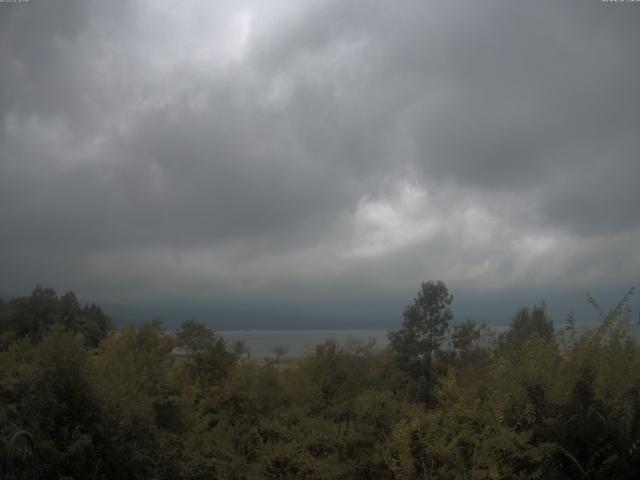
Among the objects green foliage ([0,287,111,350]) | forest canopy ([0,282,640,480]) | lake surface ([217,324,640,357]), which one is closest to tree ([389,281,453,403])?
lake surface ([217,324,640,357])

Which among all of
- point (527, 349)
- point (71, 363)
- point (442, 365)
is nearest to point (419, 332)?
point (442, 365)

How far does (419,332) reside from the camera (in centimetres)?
3338

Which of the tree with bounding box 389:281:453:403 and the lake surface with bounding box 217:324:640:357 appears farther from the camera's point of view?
the tree with bounding box 389:281:453:403

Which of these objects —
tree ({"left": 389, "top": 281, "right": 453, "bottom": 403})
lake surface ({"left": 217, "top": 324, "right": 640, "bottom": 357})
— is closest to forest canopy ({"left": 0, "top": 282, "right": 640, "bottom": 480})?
lake surface ({"left": 217, "top": 324, "right": 640, "bottom": 357})

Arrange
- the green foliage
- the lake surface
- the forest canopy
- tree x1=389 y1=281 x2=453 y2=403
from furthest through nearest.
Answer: the green foliage → tree x1=389 y1=281 x2=453 y2=403 → the lake surface → the forest canopy

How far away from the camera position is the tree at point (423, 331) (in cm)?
3241

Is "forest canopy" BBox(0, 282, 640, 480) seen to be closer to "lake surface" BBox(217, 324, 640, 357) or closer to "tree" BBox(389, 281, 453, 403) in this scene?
"lake surface" BBox(217, 324, 640, 357)

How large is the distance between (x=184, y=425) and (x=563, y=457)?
858 centimetres

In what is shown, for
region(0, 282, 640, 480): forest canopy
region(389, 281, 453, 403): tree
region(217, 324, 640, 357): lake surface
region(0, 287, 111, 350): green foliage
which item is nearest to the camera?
region(0, 282, 640, 480): forest canopy

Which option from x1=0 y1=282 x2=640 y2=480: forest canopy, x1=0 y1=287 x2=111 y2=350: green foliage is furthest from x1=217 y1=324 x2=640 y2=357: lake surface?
x1=0 y1=287 x2=111 y2=350: green foliage

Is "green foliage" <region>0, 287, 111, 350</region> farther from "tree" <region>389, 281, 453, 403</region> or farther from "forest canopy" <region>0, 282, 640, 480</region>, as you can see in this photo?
"forest canopy" <region>0, 282, 640, 480</region>

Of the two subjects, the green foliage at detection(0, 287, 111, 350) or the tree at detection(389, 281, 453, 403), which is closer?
the tree at detection(389, 281, 453, 403)

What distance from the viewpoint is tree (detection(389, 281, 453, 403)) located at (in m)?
32.4

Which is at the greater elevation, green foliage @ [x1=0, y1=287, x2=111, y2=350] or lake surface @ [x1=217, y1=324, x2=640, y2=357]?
green foliage @ [x1=0, y1=287, x2=111, y2=350]
